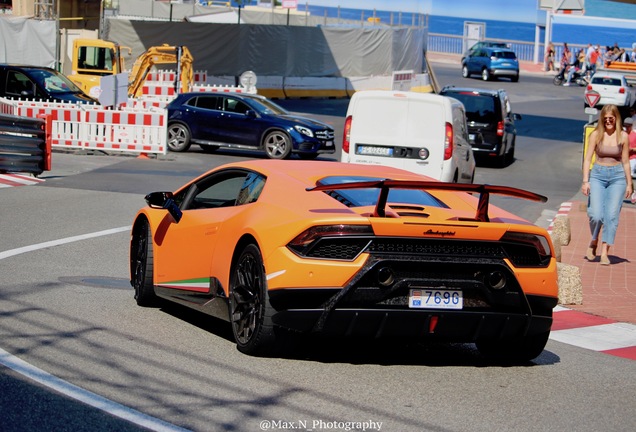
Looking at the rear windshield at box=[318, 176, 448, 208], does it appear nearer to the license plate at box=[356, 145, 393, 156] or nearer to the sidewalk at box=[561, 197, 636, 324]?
the sidewalk at box=[561, 197, 636, 324]

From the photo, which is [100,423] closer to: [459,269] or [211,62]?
[459,269]

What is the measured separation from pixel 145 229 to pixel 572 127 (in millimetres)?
33876

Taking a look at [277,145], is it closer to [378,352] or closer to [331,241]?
[378,352]

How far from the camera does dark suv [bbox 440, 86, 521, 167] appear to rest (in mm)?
26828

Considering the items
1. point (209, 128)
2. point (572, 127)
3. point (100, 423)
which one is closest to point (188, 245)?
point (100, 423)

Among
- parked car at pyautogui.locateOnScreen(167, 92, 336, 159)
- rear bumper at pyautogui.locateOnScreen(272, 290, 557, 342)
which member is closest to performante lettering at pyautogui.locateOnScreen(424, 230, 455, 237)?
rear bumper at pyautogui.locateOnScreen(272, 290, 557, 342)

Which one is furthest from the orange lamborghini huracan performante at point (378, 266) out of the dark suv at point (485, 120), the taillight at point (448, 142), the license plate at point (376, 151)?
the dark suv at point (485, 120)

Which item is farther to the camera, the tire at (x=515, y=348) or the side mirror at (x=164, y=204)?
the side mirror at (x=164, y=204)

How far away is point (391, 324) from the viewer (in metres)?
7.13

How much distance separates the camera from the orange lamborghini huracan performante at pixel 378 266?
23.1 feet

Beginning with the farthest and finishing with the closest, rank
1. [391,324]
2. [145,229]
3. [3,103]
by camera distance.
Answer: [3,103]
[145,229]
[391,324]

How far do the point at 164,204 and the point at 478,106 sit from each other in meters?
18.9

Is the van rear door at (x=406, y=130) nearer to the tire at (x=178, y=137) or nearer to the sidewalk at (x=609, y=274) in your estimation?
the sidewalk at (x=609, y=274)

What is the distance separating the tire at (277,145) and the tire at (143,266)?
1618 cm
